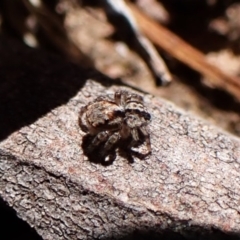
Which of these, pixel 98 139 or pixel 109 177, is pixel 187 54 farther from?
pixel 109 177

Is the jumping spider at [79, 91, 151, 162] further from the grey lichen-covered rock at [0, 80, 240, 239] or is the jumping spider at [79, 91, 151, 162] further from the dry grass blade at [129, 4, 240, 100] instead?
the dry grass blade at [129, 4, 240, 100]

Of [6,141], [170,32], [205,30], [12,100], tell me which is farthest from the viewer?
[205,30]

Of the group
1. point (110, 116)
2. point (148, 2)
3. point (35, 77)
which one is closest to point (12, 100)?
point (35, 77)

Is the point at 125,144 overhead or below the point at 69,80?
below

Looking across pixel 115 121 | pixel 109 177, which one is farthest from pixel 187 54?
pixel 109 177

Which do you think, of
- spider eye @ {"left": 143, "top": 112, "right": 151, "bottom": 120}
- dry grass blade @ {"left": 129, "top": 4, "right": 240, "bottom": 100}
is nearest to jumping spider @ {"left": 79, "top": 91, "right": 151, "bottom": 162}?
spider eye @ {"left": 143, "top": 112, "right": 151, "bottom": 120}

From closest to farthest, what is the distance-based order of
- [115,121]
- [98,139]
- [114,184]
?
[114,184] < [98,139] < [115,121]

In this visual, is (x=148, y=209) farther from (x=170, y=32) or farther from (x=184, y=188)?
(x=170, y=32)
